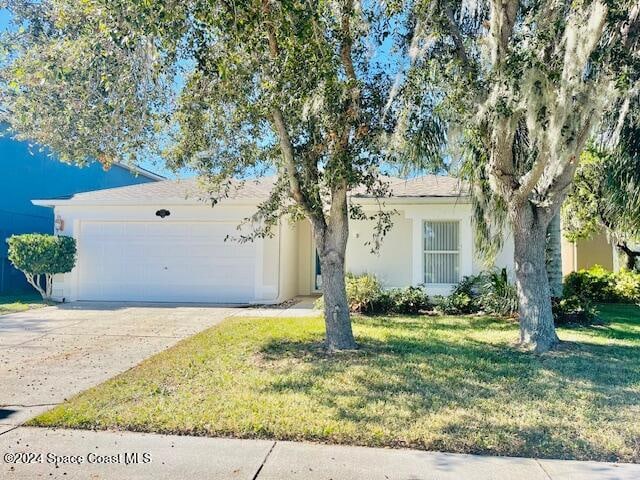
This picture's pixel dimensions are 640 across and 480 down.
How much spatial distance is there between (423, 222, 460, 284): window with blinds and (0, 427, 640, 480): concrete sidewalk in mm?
8925

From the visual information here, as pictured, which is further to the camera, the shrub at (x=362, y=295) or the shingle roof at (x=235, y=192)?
the shingle roof at (x=235, y=192)

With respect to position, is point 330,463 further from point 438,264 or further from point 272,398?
point 438,264

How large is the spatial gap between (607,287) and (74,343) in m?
13.8

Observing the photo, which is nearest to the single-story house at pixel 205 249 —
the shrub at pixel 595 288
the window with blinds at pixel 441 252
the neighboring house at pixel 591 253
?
Answer: the window with blinds at pixel 441 252

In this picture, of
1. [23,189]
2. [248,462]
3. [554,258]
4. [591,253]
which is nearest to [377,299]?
[554,258]

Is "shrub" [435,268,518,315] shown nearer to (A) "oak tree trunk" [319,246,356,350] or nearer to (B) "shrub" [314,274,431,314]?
(B) "shrub" [314,274,431,314]

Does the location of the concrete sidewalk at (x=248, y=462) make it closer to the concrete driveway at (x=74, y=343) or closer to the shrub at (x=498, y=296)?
the concrete driveway at (x=74, y=343)

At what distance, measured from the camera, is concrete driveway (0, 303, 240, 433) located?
5340 mm

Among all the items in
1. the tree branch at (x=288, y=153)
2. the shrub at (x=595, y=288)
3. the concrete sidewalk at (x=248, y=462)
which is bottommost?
the concrete sidewalk at (x=248, y=462)

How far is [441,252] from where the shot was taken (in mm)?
12570

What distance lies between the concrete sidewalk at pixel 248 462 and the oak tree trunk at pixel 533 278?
377 cm

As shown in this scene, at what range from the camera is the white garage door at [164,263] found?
13.3 metres

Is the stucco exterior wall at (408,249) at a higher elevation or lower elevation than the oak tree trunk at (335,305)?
higher

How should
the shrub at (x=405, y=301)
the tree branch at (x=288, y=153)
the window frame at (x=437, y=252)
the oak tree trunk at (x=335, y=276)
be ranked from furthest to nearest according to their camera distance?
the window frame at (x=437, y=252) < the shrub at (x=405, y=301) < the oak tree trunk at (x=335, y=276) < the tree branch at (x=288, y=153)
